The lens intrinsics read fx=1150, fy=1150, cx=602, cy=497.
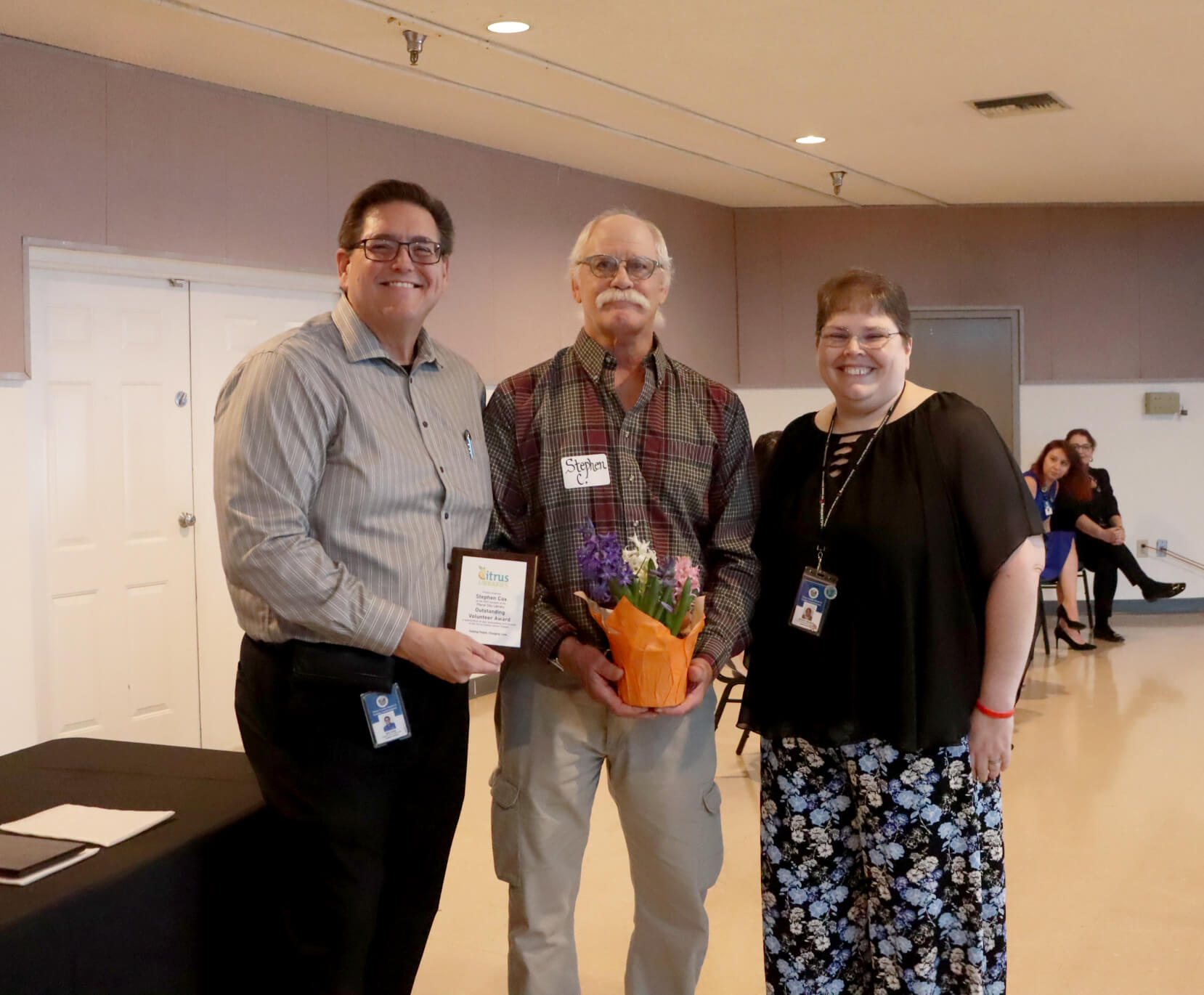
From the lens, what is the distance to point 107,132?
465 cm

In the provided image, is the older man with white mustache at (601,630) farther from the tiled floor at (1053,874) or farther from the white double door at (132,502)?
Result: the white double door at (132,502)

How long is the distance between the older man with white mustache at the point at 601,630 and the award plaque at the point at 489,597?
0.21m

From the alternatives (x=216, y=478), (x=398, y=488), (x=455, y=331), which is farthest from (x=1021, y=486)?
(x=455, y=331)

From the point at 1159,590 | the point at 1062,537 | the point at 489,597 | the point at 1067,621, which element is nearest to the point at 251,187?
the point at 489,597

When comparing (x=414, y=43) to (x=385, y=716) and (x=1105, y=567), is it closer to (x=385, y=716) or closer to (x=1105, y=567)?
(x=385, y=716)

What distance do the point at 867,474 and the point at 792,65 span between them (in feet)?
11.2

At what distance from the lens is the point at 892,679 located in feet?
7.14

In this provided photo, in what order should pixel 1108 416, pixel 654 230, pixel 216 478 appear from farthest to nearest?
pixel 1108 416 → pixel 654 230 → pixel 216 478

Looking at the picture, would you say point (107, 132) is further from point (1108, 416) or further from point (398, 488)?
point (1108, 416)

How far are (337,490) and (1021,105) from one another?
4.99 m

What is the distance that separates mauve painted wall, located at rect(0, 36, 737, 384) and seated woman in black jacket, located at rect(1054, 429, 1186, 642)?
11.9 feet

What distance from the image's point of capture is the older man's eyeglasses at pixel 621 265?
2.33 m

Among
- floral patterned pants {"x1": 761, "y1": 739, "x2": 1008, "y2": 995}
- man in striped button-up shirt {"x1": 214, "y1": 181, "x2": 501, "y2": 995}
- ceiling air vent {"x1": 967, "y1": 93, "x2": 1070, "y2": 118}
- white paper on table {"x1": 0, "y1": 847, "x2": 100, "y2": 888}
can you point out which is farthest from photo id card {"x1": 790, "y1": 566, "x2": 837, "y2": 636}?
ceiling air vent {"x1": 967, "y1": 93, "x2": 1070, "y2": 118}

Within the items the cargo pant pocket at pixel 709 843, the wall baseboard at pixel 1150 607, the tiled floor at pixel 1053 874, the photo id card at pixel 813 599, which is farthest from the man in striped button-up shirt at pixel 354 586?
the wall baseboard at pixel 1150 607
